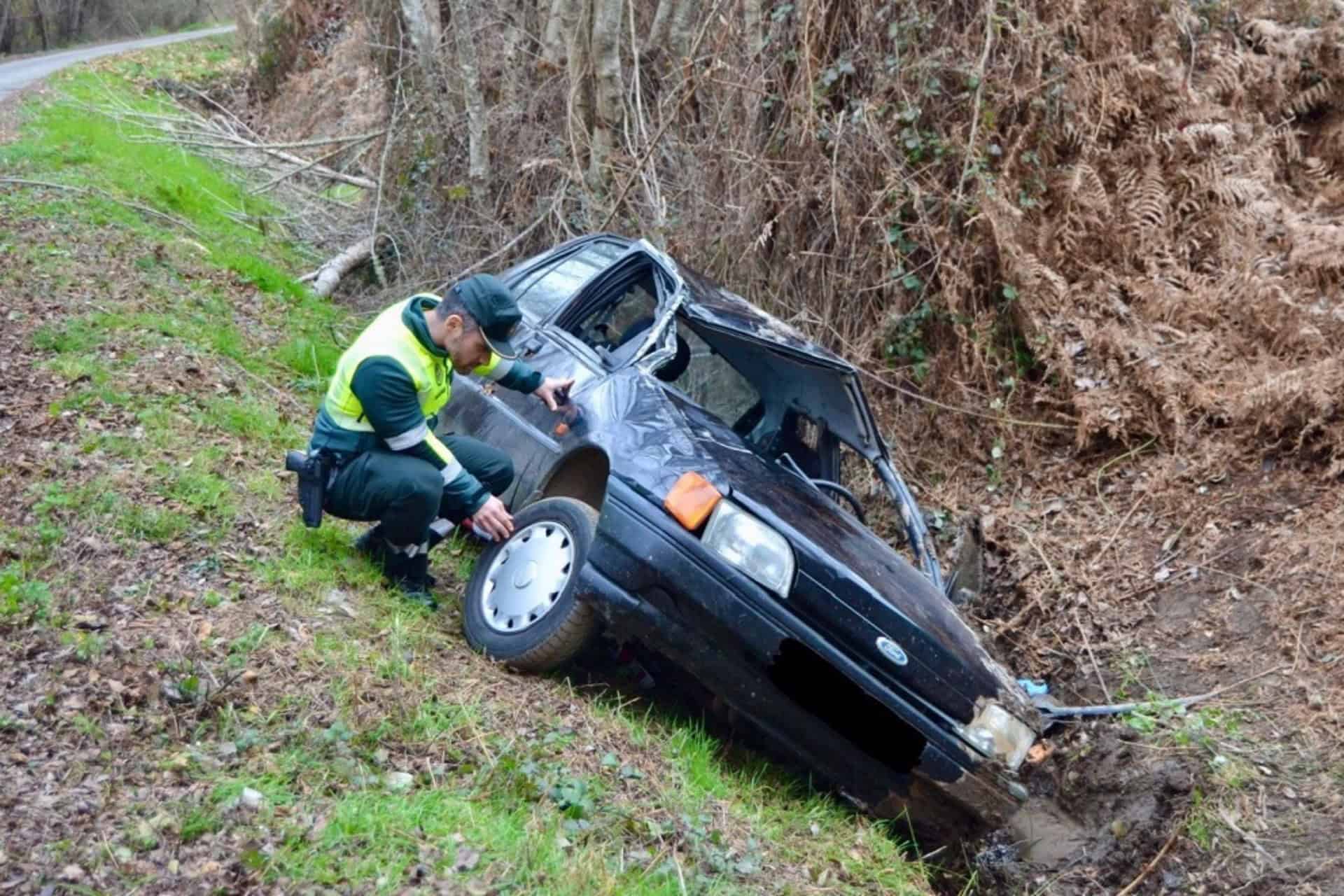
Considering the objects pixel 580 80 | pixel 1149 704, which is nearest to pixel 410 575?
pixel 1149 704

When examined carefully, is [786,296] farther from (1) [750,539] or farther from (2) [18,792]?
(2) [18,792]

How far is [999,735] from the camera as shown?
165 inches

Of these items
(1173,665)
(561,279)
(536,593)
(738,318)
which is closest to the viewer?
(536,593)

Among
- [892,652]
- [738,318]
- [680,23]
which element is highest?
[680,23]

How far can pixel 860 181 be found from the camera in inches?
334

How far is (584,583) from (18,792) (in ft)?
6.21

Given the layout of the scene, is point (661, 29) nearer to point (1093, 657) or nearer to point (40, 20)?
point (1093, 657)

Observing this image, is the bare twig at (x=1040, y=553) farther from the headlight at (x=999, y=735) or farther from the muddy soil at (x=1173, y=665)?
the headlight at (x=999, y=735)

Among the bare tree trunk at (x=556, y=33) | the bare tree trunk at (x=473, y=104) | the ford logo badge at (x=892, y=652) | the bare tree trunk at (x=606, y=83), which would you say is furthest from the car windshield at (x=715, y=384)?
the bare tree trunk at (x=556, y=33)

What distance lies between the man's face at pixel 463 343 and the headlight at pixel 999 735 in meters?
2.37

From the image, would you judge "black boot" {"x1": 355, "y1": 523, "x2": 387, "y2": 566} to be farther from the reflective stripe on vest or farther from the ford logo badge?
the ford logo badge

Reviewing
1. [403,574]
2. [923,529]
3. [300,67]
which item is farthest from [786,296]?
[300,67]

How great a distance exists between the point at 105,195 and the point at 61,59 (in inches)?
779

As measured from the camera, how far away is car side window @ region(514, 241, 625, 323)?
6027mm
